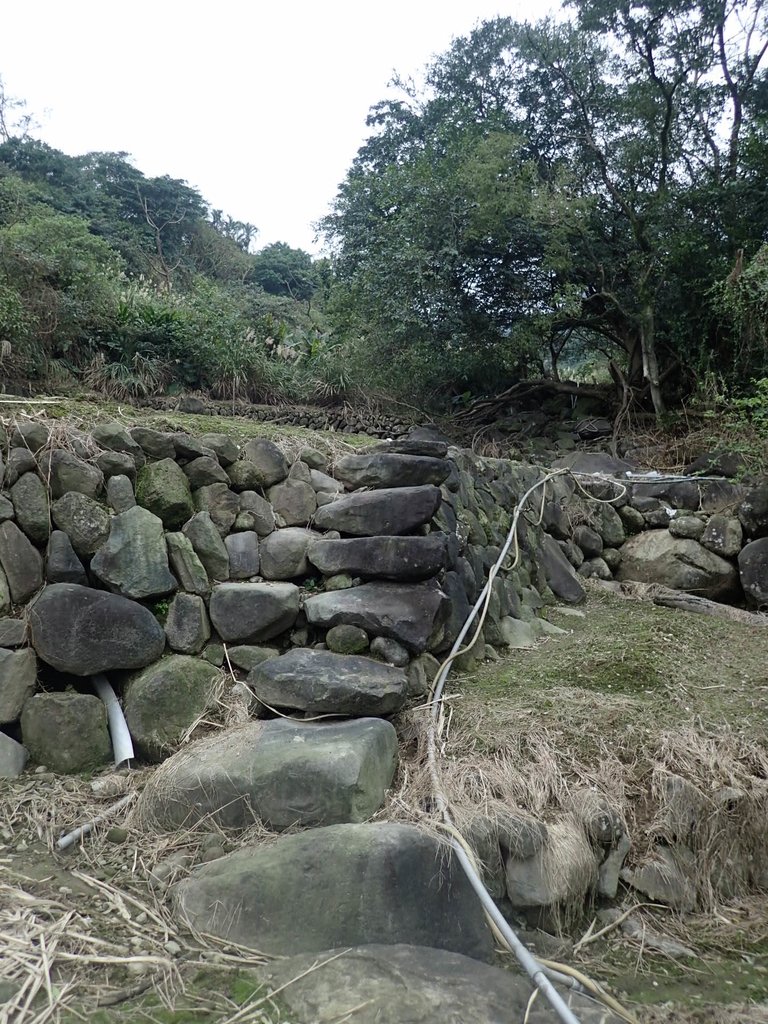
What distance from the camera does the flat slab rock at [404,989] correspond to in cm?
170

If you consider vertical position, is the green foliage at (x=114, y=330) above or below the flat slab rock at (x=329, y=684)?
above

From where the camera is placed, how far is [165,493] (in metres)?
3.33

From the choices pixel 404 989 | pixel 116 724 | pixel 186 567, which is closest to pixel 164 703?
pixel 116 724

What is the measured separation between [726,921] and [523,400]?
8205 millimetres

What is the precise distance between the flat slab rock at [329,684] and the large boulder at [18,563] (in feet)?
3.30

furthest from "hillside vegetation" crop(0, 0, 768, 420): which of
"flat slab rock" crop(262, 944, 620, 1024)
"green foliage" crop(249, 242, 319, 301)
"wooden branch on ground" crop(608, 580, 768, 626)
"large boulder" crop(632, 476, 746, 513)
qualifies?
"green foliage" crop(249, 242, 319, 301)

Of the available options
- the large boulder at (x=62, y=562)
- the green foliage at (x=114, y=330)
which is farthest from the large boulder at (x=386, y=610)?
the green foliage at (x=114, y=330)

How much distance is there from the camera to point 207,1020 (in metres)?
1.69

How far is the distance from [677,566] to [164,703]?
408cm

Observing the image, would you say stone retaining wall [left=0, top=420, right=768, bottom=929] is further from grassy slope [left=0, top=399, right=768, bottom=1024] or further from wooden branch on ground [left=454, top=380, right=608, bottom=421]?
wooden branch on ground [left=454, top=380, right=608, bottom=421]

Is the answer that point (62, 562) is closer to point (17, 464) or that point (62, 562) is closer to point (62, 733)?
point (17, 464)

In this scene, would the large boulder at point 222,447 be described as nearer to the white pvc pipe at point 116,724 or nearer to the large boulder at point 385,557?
the large boulder at point 385,557

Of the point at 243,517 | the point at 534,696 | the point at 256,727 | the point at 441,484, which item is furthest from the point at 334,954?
the point at 441,484

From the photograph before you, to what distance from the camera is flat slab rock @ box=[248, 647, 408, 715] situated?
2.87 m
